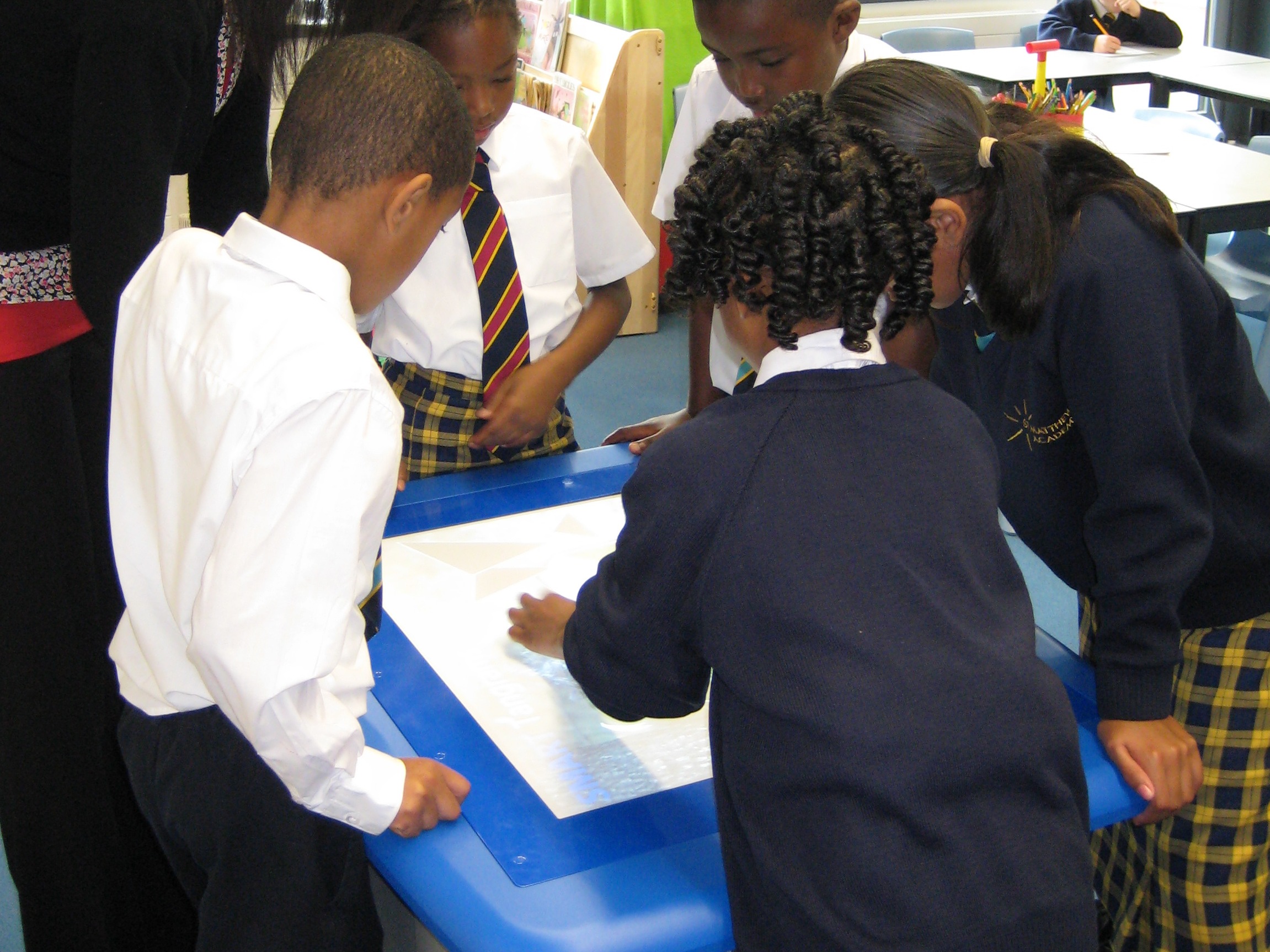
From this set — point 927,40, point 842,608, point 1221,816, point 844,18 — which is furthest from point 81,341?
point 927,40

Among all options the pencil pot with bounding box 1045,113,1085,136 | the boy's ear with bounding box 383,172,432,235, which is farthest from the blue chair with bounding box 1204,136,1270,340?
the boy's ear with bounding box 383,172,432,235

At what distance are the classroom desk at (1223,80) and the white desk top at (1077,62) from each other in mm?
21

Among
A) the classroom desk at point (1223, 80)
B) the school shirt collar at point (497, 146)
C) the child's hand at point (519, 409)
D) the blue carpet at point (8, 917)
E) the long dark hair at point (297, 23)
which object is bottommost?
the blue carpet at point (8, 917)

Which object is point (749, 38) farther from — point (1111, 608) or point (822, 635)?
point (822, 635)

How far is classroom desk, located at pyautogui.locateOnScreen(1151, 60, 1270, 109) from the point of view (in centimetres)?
408

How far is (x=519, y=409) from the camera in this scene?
4.88ft

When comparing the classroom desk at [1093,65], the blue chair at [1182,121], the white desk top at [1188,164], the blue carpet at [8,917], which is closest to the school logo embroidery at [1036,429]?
the blue carpet at [8,917]

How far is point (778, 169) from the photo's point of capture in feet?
2.67

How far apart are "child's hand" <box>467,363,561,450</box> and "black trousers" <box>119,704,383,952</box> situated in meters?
0.59

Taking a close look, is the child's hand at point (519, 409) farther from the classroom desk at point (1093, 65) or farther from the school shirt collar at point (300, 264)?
the classroom desk at point (1093, 65)

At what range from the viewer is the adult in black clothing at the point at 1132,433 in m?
0.98

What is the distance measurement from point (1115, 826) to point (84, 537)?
1.21 metres

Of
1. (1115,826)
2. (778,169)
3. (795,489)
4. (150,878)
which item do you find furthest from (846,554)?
(150,878)

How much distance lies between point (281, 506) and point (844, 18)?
114cm
